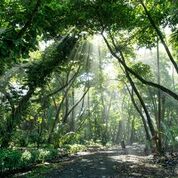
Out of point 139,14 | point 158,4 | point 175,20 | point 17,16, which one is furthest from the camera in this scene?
point 139,14

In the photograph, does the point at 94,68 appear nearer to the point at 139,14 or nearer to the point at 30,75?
the point at 30,75

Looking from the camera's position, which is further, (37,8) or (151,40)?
(151,40)

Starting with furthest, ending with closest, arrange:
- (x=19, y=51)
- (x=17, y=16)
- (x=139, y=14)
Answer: (x=139, y=14) → (x=17, y=16) → (x=19, y=51)

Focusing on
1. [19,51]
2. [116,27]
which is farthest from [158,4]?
[19,51]

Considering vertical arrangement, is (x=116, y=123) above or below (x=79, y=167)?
above

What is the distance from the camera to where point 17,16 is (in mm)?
13586

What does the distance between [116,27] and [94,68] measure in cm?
2658

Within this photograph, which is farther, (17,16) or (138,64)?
(138,64)

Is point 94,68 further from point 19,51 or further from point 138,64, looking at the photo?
point 19,51

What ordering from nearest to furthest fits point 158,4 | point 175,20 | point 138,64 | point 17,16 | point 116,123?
point 17,16 → point 175,20 → point 158,4 → point 138,64 → point 116,123

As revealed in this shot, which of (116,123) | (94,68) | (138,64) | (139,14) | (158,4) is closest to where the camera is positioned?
(158,4)

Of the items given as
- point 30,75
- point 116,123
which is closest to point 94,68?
point 30,75

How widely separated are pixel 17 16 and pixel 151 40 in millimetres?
10216

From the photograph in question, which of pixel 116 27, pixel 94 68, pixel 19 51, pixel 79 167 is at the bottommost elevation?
pixel 79 167
